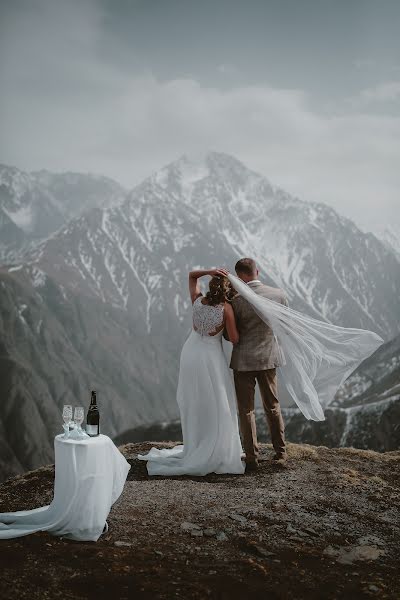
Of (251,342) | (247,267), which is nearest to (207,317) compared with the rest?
(251,342)

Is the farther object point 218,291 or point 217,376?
point 217,376

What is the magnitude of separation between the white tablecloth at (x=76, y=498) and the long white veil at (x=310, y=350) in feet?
13.9

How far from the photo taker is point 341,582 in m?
5.99

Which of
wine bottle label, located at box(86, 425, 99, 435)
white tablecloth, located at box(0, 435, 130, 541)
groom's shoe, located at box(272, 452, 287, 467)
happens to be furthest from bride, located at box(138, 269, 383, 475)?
white tablecloth, located at box(0, 435, 130, 541)

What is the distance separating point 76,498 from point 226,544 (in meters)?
1.90

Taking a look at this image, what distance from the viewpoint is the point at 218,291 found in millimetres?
10094

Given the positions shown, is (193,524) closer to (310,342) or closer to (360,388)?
(310,342)

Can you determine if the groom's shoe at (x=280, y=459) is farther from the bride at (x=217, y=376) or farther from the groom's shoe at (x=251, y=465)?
the bride at (x=217, y=376)

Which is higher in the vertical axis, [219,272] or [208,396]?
[219,272]

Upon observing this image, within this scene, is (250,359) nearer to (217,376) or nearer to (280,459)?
(217,376)

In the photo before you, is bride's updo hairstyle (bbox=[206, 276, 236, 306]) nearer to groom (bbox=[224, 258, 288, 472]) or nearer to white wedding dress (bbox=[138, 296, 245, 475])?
white wedding dress (bbox=[138, 296, 245, 475])

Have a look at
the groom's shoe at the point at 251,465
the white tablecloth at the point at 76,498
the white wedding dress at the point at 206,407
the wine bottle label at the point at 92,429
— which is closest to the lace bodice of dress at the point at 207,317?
the white wedding dress at the point at 206,407

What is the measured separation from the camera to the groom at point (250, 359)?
10.4 m

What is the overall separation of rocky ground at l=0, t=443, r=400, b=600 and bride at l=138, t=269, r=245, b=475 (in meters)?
0.34
